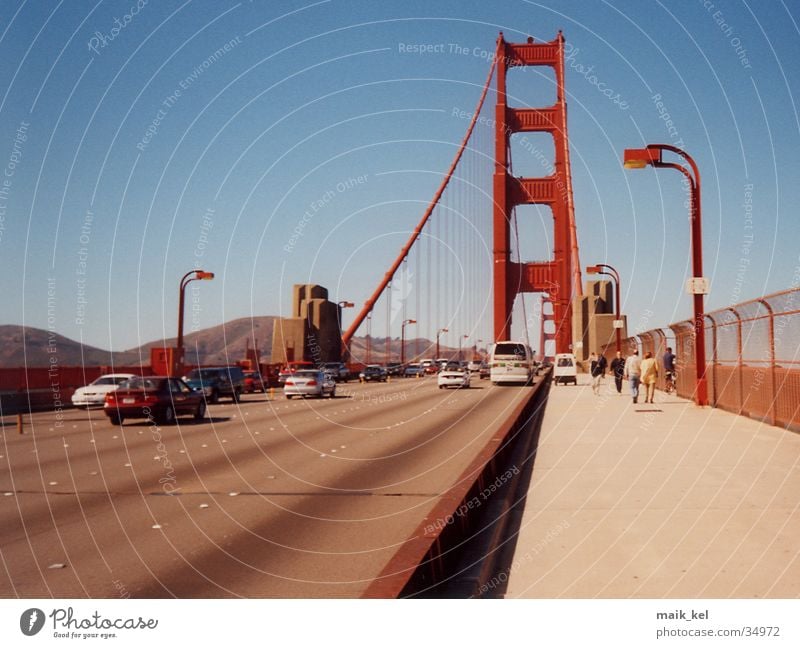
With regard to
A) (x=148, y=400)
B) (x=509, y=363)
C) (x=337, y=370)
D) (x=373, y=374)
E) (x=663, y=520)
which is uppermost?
(x=509, y=363)

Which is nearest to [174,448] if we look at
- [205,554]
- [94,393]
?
[205,554]

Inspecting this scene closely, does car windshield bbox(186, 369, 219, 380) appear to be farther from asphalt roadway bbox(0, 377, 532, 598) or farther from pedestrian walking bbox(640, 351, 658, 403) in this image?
pedestrian walking bbox(640, 351, 658, 403)

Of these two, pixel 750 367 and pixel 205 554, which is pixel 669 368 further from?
pixel 205 554

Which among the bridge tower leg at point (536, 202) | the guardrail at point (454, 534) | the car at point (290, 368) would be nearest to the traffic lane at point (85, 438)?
the guardrail at point (454, 534)

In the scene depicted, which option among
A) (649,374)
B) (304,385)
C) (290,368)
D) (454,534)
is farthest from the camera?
(290,368)

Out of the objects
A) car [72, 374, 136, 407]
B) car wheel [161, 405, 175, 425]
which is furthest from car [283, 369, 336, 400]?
car wheel [161, 405, 175, 425]

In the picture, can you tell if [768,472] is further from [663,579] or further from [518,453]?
[663,579]
